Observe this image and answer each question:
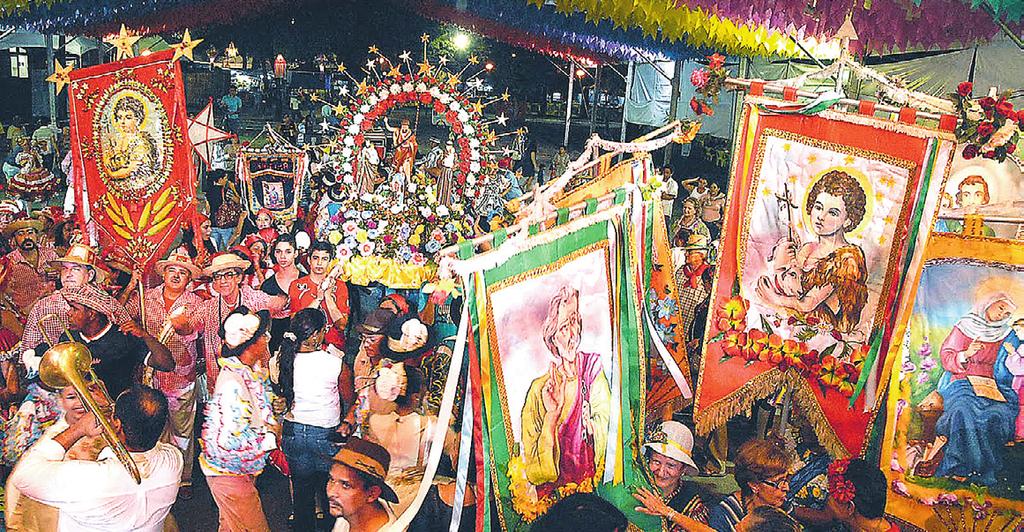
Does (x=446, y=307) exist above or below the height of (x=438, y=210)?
below

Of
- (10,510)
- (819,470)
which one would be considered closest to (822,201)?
(819,470)

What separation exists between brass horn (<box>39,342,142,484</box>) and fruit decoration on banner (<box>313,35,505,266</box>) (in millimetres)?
3562

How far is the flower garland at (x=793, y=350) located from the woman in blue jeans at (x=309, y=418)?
6.66 ft

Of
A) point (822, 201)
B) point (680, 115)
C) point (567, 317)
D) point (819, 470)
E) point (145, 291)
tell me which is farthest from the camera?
point (680, 115)

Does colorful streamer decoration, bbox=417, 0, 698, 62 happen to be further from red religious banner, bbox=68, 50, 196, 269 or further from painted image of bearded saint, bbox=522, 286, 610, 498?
painted image of bearded saint, bbox=522, 286, 610, 498

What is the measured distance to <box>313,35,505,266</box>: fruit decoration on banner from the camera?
766cm

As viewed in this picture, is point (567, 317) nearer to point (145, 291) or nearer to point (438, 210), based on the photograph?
point (145, 291)

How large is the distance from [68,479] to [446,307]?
3305 millimetres

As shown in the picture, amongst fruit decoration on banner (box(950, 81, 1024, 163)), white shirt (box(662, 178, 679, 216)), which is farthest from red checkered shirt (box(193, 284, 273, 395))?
white shirt (box(662, 178, 679, 216))

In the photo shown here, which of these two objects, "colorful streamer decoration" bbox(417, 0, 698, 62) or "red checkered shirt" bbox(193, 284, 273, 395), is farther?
"colorful streamer decoration" bbox(417, 0, 698, 62)

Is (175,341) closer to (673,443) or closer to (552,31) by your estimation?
(673,443)

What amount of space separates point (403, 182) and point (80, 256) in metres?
3.12

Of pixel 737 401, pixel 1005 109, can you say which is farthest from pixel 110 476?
pixel 1005 109

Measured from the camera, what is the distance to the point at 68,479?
12.9ft
